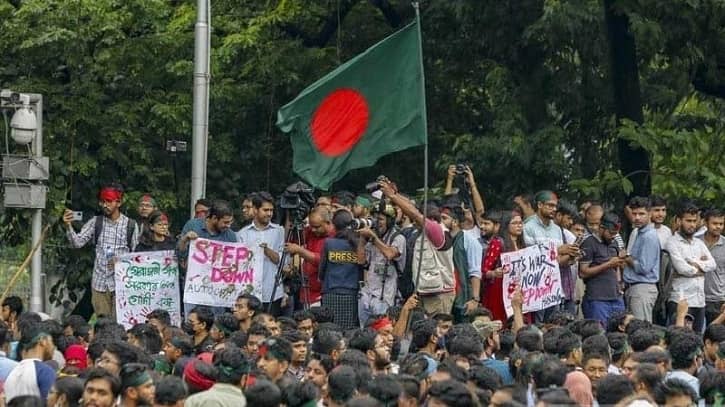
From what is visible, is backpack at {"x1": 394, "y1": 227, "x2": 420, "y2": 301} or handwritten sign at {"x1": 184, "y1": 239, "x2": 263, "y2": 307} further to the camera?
handwritten sign at {"x1": 184, "y1": 239, "x2": 263, "y2": 307}

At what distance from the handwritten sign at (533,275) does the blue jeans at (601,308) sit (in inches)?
20.0

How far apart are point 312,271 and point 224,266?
0.83 meters

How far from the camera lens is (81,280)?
23250mm

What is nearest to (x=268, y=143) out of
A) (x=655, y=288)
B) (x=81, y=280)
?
(x=81, y=280)

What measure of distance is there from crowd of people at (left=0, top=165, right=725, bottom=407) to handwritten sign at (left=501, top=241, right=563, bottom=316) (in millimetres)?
66

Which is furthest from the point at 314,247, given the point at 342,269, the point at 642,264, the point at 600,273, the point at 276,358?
the point at 276,358

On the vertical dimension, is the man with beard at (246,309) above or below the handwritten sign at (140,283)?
below

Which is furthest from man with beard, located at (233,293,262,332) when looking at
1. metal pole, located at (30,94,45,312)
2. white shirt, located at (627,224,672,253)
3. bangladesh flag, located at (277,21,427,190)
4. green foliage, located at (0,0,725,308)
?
green foliage, located at (0,0,725,308)

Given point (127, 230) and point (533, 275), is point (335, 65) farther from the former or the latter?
point (533, 275)

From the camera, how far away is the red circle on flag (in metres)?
16.9

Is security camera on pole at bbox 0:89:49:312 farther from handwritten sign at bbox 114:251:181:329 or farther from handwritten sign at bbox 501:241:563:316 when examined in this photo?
handwritten sign at bbox 501:241:563:316

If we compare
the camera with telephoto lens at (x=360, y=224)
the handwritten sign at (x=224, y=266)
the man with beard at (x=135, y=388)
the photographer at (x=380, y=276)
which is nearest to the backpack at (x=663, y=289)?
the photographer at (x=380, y=276)

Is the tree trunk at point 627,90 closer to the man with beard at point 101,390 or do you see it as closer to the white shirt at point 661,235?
the white shirt at point 661,235

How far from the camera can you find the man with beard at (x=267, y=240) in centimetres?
1794
